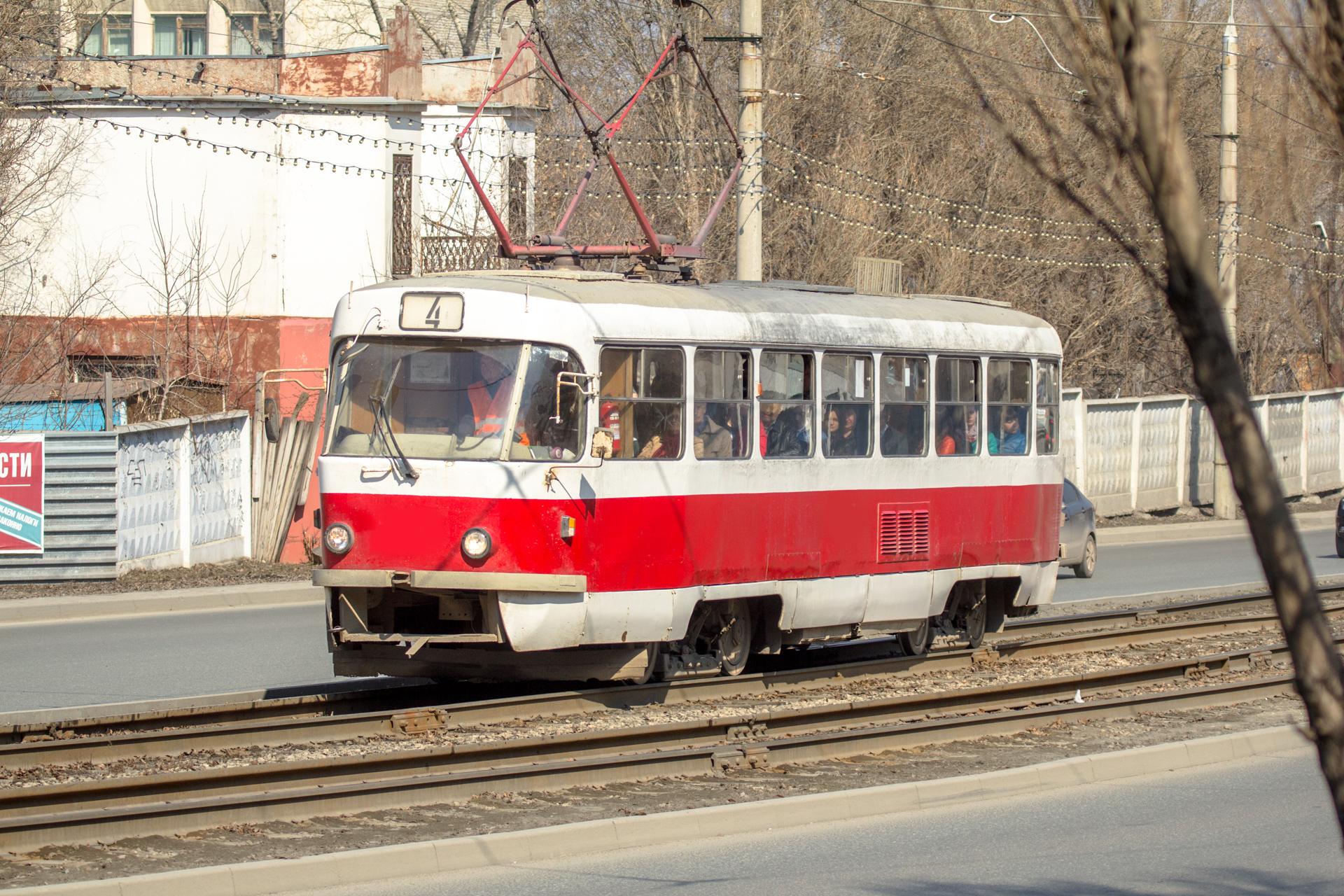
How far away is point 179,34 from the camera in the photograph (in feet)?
202

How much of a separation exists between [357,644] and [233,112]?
21.6 metres

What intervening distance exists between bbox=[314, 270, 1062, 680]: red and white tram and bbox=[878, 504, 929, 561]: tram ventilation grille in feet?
0.08

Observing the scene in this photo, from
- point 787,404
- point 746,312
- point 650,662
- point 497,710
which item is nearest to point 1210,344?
point 497,710

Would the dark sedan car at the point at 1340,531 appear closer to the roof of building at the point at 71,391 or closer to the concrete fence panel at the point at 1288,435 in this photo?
the concrete fence panel at the point at 1288,435

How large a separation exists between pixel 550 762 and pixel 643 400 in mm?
3443

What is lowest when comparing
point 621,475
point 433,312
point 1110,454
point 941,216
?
point 1110,454

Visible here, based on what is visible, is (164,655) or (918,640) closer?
(918,640)

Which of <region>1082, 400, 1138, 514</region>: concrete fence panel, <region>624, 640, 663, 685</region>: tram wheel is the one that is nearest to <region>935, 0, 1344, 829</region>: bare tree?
<region>624, 640, 663, 685</region>: tram wheel

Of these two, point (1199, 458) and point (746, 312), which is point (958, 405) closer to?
point (746, 312)

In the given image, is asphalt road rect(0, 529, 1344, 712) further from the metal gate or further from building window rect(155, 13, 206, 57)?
building window rect(155, 13, 206, 57)

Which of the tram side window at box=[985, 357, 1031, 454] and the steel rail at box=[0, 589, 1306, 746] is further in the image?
the tram side window at box=[985, 357, 1031, 454]

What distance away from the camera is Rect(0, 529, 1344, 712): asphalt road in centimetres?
1355

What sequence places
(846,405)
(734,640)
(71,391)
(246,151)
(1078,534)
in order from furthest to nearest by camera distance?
1. (246,151)
2. (71,391)
3. (1078,534)
4. (846,405)
5. (734,640)

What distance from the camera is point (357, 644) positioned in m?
11.8
